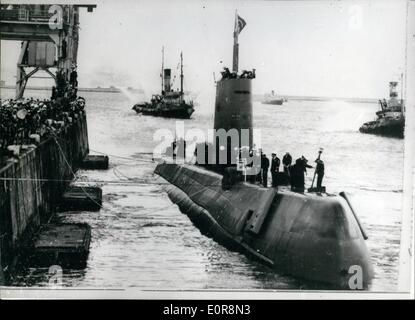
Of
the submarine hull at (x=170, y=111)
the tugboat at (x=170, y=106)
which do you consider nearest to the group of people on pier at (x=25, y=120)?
the tugboat at (x=170, y=106)

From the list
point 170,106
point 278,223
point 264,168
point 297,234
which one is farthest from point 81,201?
point 170,106

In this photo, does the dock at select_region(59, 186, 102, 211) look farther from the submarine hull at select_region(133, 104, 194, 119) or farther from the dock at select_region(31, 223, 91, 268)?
the submarine hull at select_region(133, 104, 194, 119)

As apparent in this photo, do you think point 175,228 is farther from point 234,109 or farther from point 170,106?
point 170,106

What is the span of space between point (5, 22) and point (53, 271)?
445 inches

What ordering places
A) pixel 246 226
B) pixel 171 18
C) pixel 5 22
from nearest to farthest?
pixel 171 18 < pixel 246 226 < pixel 5 22

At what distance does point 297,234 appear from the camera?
11.4 meters

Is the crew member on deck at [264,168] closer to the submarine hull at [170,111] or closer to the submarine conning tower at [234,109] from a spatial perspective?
the submarine conning tower at [234,109]

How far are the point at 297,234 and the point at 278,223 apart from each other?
71 centimetres

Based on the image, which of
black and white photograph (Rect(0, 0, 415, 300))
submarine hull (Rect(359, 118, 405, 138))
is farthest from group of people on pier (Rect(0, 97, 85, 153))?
submarine hull (Rect(359, 118, 405, 138))

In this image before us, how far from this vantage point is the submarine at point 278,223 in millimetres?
10812
